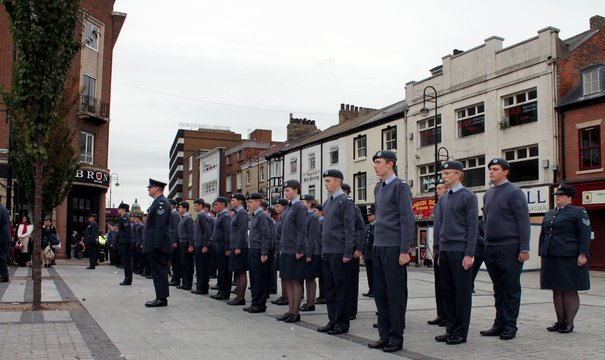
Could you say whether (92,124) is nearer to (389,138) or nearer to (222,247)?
(389,138)

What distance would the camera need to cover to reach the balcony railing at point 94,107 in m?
35.7

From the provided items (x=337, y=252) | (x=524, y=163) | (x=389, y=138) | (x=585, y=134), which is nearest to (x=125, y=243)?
(x=337, y=252)

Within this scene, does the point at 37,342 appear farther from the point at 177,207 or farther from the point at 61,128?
the point at 61,128

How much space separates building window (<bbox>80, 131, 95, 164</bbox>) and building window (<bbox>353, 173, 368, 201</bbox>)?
1705cm

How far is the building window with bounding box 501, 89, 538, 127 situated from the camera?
28.5 m

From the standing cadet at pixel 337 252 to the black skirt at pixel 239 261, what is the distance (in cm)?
308

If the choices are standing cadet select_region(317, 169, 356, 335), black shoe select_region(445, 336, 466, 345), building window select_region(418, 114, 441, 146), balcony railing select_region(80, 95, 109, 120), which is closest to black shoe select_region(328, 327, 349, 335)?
standing cadet select_region(317, 169, 356, 335)

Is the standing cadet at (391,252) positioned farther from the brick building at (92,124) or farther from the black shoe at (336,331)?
the brick building at (92,124)

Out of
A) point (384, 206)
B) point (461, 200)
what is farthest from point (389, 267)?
point (461, 200)

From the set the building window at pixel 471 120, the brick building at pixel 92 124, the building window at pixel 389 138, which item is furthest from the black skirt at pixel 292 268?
the building window at pixel 389 138

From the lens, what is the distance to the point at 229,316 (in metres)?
9.62

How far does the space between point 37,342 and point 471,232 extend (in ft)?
17.4

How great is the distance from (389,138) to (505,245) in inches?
1214

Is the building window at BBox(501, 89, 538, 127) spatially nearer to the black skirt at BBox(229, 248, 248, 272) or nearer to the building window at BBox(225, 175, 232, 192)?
the black skirt at BBox(229, 248, 248, 272)
